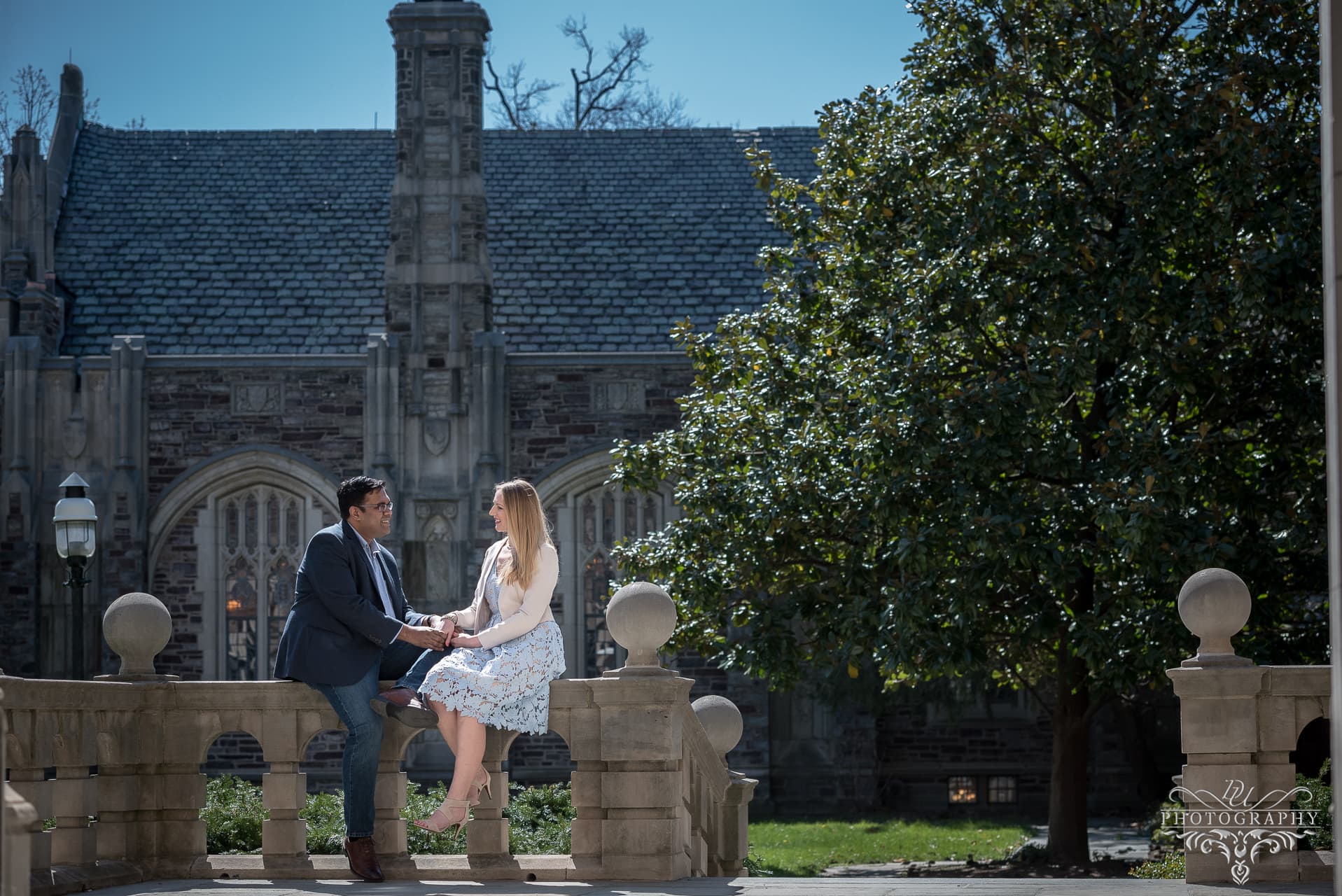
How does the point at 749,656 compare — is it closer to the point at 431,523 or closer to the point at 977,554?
the point at 977,554

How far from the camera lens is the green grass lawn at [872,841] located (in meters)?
15.7

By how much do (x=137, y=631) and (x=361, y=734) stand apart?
A: 1.30 m

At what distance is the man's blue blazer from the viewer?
751 cm

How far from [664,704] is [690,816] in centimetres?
104

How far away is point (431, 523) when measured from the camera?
19891mm

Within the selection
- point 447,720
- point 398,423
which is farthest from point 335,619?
point 398,423

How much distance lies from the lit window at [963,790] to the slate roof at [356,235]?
6466mm

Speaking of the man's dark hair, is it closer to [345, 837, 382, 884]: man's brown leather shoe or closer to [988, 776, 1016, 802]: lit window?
[345, 837, 382, 884]: man's brown leather shoe

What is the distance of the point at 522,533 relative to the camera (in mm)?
7438

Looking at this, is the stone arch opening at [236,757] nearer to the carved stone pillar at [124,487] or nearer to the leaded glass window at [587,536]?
the carved stone pillar at [124,487]

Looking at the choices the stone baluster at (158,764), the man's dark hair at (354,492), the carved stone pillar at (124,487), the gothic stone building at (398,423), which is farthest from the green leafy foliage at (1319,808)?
the carved stone pillar at (124,487)

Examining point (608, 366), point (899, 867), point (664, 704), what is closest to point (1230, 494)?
point (899, 867)

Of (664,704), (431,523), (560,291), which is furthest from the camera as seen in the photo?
(560,291)

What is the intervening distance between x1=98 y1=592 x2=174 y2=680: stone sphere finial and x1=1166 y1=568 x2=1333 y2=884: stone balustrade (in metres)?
4.57
